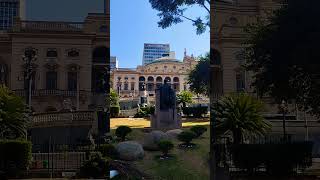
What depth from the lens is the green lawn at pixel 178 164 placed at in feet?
11.9

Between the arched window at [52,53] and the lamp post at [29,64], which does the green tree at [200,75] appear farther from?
the lamp post at [29,64]

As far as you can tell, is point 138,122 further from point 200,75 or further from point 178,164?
point 200,75

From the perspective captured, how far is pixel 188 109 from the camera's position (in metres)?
3.65

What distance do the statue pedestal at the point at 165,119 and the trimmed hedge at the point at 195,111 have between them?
0.35ft

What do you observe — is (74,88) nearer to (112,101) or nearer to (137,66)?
(112,101)

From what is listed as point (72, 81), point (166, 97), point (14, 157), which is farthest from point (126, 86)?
point (14, 157)

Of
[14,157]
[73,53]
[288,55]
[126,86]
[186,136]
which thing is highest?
[288,55]

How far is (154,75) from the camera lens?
3803mm

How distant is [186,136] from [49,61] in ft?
8.91

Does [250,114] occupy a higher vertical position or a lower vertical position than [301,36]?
lower

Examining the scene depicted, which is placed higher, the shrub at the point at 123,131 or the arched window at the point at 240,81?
the arched window at the point at 240,81

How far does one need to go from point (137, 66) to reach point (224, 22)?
1.07 meters

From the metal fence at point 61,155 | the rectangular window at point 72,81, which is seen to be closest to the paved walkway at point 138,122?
the metal fence at point 61,155

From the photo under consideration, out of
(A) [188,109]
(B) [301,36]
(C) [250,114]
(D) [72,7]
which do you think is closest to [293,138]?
(C) [250,114]
